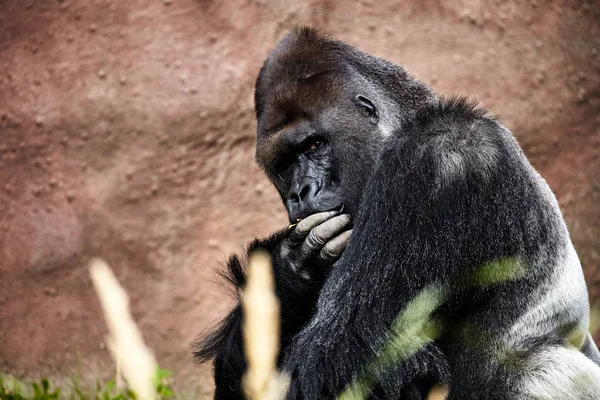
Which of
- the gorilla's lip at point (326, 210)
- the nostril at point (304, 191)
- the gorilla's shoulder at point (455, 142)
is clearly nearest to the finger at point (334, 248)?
the gorilla's lip at point (326, 210)

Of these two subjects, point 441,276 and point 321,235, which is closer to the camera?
point 441,276

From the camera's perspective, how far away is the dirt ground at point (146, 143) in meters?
5.82

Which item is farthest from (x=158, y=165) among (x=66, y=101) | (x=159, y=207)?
(x=66, y=101)

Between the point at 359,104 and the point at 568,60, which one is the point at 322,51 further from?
the point at 568,60

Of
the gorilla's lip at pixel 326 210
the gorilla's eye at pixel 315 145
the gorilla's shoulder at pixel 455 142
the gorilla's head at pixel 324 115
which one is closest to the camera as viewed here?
the gorilla's shoulder at pixel 455 142

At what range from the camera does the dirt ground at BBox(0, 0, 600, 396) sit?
19.1ft

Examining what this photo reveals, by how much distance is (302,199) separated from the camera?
3406 mm

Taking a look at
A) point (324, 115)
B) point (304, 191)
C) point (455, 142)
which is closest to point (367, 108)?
point (324, 115)

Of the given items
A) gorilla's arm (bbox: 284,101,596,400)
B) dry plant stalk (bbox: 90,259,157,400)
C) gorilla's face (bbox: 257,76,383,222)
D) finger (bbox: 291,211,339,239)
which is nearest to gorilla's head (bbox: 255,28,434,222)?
gorilla's face (bbox: 257,76,383,222)

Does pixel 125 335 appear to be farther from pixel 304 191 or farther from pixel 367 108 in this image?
pixel 367 108

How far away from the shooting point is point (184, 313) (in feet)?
19.6

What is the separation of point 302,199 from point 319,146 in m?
0.28

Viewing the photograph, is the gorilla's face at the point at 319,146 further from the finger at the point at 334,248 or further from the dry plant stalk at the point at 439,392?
the dry plant stalk at the point at 439,392

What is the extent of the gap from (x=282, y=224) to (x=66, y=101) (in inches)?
64.1
